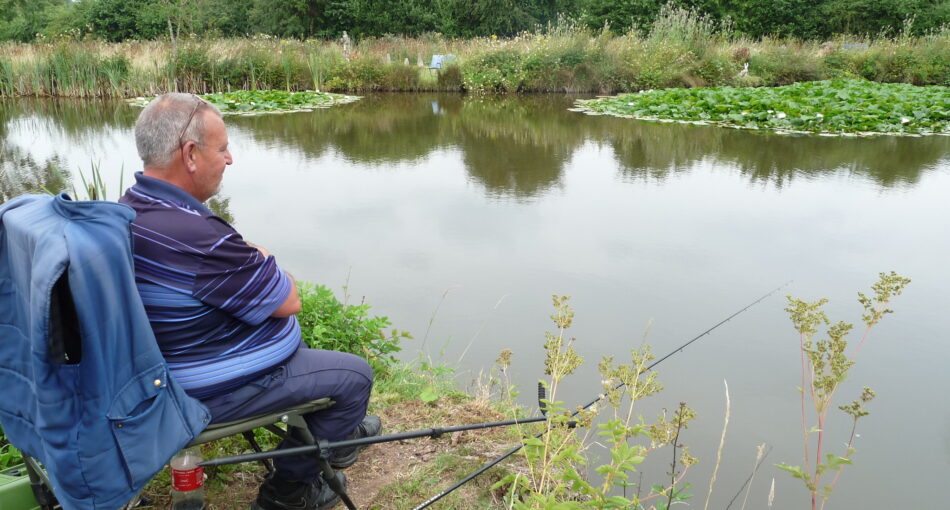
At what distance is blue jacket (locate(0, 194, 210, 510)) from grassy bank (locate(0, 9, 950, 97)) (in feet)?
48.6

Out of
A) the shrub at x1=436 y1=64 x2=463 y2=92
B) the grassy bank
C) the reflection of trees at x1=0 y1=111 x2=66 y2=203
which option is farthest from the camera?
the shrub at x1=436 y1=64 x2=463 y2=92

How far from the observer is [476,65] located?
57.5 feet

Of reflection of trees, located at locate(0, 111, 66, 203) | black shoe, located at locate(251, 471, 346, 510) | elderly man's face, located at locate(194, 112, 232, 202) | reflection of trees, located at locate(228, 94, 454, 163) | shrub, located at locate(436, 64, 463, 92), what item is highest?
shrub, located at locate(436, 64, 463, 92)

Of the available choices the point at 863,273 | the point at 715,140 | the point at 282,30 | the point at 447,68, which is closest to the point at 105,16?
the point at 282,30

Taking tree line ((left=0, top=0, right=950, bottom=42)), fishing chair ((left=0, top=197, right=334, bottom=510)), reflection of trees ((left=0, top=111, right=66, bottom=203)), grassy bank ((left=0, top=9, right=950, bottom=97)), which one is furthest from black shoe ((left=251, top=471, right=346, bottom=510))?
tree line ((left=0, top=0, right=950, bottom=42))

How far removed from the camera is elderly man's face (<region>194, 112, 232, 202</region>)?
1857 millimetres

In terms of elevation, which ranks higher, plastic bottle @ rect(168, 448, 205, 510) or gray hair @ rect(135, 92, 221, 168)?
gray hair @ rect(135, 92, 221, 168)

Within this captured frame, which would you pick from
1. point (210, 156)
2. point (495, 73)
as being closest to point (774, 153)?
point (210, 156)

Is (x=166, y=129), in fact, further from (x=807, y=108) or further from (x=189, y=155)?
(x=807, y=108)

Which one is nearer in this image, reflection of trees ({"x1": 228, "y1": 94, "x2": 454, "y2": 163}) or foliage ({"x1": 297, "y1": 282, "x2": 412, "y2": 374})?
foliage ({"x1": 297, "y1": 282, "x2": 412, "y2": 374})

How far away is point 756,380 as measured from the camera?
132 inches

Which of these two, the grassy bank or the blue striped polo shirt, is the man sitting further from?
the grassy bank

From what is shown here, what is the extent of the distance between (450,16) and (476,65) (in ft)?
52.8

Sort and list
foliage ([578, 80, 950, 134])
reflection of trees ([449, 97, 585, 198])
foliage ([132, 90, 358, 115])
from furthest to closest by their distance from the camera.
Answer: foliage ([132, 90, 358, 115])
foliage ([578, 80, 950, 134])
reflection of trees ([449, 97, 585, 198])
